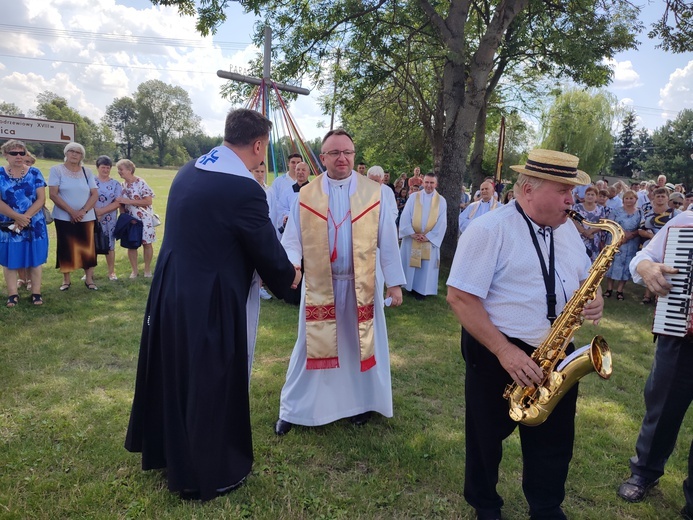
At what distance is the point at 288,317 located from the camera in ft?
22.2

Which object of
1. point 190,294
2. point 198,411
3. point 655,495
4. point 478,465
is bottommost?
point 655,495

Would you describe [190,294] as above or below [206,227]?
below

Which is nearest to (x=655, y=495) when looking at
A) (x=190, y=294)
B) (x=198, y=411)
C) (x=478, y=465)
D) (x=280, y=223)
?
(x=478, y=465)

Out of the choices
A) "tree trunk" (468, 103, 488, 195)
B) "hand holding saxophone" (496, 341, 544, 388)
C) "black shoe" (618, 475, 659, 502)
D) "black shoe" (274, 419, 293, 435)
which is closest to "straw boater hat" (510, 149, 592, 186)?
"hand holding saxophone" (496, 341, 544, 388)

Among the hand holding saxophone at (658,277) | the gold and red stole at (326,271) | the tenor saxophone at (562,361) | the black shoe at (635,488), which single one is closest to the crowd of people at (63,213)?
the gold and red stole at (326,271)

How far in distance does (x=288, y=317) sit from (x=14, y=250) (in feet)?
12.2

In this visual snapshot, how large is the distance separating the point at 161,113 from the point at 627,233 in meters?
77.5

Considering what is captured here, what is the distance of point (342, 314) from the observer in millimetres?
3801

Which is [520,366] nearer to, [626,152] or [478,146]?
[478,146]

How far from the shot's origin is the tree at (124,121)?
73.1m

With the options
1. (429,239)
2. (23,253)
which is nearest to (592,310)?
(429,239)

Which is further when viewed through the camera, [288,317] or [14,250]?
[288,317]

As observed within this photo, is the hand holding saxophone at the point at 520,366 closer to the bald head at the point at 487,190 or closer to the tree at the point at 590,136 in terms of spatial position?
the bald head at the point at 487,190

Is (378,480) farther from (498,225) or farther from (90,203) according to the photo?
(90,203)
